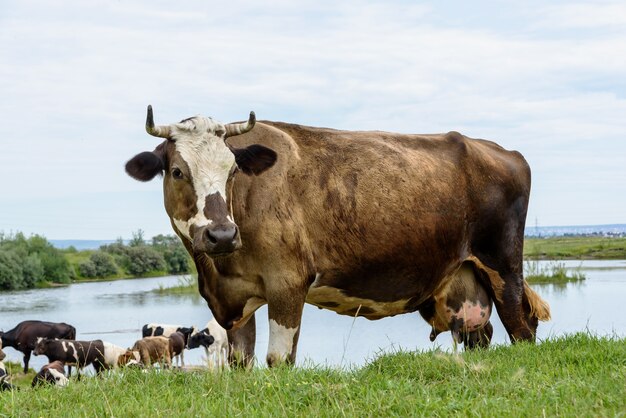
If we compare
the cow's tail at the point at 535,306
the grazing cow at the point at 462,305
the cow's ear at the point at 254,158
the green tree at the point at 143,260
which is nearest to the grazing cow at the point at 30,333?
the grazing cow at the point at 462,305

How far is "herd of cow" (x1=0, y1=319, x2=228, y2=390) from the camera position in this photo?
1448 cm

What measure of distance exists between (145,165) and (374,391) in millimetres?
2669

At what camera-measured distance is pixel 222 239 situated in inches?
227

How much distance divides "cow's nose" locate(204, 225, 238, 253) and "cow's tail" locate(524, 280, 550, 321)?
392cm

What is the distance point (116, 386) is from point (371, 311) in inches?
104

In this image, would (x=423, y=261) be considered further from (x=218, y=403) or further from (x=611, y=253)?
(x=611, y=253)

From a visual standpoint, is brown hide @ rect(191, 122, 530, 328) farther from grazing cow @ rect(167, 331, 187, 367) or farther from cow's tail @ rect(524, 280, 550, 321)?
grazing cow @ rect(167, 331, 187, 367)

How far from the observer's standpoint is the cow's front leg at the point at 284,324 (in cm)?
618

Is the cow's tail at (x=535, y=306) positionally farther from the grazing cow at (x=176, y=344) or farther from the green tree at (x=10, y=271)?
the green tree at (x=10, y=271)

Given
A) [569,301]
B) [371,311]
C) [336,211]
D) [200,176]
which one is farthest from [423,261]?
[569,301]

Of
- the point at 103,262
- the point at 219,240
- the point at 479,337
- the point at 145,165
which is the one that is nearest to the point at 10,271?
the point at 103,262

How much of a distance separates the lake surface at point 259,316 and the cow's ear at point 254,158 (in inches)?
629

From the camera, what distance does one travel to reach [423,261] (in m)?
7.35

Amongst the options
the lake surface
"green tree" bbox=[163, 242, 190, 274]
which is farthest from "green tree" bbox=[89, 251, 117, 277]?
the lake surface
